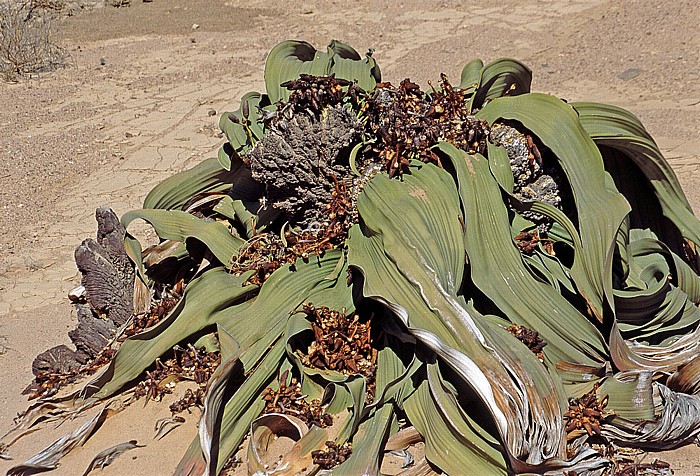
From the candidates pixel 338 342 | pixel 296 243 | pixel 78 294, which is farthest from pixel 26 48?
pixel 338 342

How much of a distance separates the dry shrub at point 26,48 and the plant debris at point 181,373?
5.43 metres

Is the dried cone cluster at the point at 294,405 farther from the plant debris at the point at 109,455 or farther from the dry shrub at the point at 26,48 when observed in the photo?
the dry shrub at the point at 26,48

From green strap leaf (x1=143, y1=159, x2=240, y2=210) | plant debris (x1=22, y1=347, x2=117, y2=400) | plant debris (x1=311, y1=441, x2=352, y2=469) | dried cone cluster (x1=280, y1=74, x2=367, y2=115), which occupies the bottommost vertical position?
plant debris (x1=22, y1=347, x2=117, y2=400)

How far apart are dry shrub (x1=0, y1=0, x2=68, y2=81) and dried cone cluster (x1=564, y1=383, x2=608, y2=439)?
20.9 ft

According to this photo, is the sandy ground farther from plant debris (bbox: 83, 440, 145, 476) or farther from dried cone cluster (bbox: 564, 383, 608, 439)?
dried cone cluster (bbox: 564, 383, 608, 439)

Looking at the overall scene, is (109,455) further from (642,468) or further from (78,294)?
(642,468)

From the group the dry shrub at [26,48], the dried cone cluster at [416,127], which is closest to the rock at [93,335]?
the dried cone cluster at [416,127]

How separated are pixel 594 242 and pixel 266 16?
715 cm

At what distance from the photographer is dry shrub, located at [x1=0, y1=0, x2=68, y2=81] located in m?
7.09

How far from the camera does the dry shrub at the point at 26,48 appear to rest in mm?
7094

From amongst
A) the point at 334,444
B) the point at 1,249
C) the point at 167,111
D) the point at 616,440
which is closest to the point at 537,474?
the point at 616,440

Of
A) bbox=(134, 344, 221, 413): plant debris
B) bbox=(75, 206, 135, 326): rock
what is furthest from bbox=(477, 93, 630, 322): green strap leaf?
bbox=(75, 206, 135, 326): rock

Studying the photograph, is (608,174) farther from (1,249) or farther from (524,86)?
(1,249)

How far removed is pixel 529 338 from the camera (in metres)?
2.06
